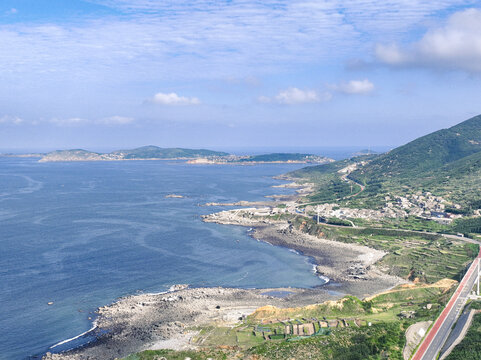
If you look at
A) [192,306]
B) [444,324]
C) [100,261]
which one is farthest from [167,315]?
[444,324]

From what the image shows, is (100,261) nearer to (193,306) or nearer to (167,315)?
(193,306)

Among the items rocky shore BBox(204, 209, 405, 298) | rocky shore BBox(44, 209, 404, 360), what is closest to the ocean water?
rocky shore BBox(44, 209, 404, 360)

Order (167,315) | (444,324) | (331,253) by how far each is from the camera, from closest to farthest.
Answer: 1. (444,324)
2. (167,315)
3. (331,253)

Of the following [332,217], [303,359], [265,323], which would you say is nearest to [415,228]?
[332,217]

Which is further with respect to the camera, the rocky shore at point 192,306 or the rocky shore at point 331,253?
the rocky shore at point 331,253

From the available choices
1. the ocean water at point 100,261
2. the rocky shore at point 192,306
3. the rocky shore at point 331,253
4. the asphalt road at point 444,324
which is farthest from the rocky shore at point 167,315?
the asphalt road at point 444,324

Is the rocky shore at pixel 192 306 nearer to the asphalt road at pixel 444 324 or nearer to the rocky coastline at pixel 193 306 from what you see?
the rocky coastline at pixel 193 306

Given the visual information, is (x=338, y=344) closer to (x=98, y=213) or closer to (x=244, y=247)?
(x=244, y=247)

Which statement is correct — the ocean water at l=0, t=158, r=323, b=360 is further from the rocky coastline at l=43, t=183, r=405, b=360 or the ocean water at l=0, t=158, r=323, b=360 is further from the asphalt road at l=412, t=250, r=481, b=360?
the asphalt road at l=412, t=250, r=481, b=360
